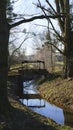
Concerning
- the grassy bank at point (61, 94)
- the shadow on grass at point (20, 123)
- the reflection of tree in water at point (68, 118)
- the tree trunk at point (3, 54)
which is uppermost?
the tree trunk at point (3, 54)

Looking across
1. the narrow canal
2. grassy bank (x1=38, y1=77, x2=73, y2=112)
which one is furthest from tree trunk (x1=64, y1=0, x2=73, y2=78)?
the narrow canal

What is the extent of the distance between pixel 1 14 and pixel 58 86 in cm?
1309

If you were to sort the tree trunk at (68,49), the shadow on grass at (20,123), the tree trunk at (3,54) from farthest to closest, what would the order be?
the tree trunk at (68,49) → the tree trunk at (3,54) → the shadow on grass at (20,123)

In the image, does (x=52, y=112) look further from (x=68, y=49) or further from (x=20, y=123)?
(x=68, y=49)

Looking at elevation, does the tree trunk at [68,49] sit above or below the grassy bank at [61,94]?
above

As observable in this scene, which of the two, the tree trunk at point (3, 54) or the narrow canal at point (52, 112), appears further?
the narrow canal at point (52, 112)

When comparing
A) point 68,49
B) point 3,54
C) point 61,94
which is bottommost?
point 61,94

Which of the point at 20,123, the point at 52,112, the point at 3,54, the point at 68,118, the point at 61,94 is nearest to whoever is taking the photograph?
the point at 20,123

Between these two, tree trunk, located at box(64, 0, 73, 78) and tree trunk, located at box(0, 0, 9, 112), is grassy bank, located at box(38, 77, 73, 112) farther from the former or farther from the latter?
tree trunk, located at box(0, 0, 9, 112)

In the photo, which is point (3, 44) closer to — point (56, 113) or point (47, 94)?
point (56, 113)

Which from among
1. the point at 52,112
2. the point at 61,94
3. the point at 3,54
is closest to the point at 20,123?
the point at 3,54

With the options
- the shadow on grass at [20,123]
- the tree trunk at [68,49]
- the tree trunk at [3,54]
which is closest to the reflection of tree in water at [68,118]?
the shadow on grass at [20,123]

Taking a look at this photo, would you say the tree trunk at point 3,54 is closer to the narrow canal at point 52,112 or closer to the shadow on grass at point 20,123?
the shadow on grass at point 20,123

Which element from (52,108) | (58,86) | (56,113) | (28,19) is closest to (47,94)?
(58,86)
